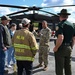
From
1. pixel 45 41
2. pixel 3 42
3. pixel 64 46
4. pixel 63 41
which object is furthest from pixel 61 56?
pixel 45 41

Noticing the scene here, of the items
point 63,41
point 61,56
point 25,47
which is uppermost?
point 63,41

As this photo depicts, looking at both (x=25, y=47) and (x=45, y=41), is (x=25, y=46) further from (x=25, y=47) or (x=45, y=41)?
(x=45, y=41)

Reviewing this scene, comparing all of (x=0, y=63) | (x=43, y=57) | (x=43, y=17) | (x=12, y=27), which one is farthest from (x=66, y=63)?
(x=43, y=17)

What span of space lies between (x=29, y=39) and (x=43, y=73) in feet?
9.02

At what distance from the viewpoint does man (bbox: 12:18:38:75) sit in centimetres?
623

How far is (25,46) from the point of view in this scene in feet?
20.6

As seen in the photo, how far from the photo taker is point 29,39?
20.4ft

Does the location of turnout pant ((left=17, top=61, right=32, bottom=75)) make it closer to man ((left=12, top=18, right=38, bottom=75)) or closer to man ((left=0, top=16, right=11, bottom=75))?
man ((left=12, top=18, right=38, bottom=75))

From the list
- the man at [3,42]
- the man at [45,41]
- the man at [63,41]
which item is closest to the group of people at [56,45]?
the man at [63,41]

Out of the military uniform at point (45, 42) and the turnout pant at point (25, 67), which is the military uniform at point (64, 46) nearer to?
the turnout pant at point (25, 67)

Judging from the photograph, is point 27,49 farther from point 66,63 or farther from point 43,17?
point 43,17

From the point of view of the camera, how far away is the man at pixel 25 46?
623 centimetres

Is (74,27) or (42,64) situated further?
(42,64)

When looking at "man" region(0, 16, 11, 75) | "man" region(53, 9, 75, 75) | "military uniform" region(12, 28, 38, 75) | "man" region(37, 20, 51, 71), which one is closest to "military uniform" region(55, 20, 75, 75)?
"man" region(53, 9, 75, 75)
